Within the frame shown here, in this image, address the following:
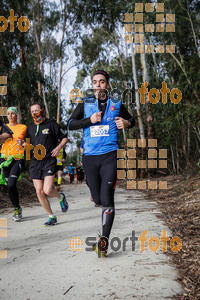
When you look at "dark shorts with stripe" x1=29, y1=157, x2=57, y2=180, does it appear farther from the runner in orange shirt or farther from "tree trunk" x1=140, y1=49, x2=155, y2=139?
"tree trunk" x1=140, y1=49, x2=155, y2=139

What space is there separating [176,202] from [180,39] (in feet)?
36.4

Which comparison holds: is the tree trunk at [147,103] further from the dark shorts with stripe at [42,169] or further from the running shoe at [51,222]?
the running shoe at [51,222]

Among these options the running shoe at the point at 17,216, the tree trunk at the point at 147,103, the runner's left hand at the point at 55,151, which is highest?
the tree trunk at the point at 147,103

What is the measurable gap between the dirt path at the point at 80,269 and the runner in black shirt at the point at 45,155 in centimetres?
63

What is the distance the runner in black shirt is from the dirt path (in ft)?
2.06

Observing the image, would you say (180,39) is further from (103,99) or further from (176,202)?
(103,99)

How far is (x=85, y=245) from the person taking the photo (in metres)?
3.55

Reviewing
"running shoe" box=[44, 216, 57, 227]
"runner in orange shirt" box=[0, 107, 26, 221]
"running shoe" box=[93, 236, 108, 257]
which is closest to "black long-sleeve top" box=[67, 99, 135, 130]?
"running shoe" box=[93, 236, 108, 257]

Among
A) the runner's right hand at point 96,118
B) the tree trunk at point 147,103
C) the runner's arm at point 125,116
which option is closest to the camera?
the runner's right hand at point 96,118

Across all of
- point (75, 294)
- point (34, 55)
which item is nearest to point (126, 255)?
point (75, 294)

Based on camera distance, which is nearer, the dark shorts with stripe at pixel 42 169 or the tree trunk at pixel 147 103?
the dark shorts with stripe at pixel 42 169

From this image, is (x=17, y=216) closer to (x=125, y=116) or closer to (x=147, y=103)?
(x=125, y=116)

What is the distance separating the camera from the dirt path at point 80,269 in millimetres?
2311

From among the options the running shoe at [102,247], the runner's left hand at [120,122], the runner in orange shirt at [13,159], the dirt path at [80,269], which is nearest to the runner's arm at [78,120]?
the runner's left hand at [120,122]
